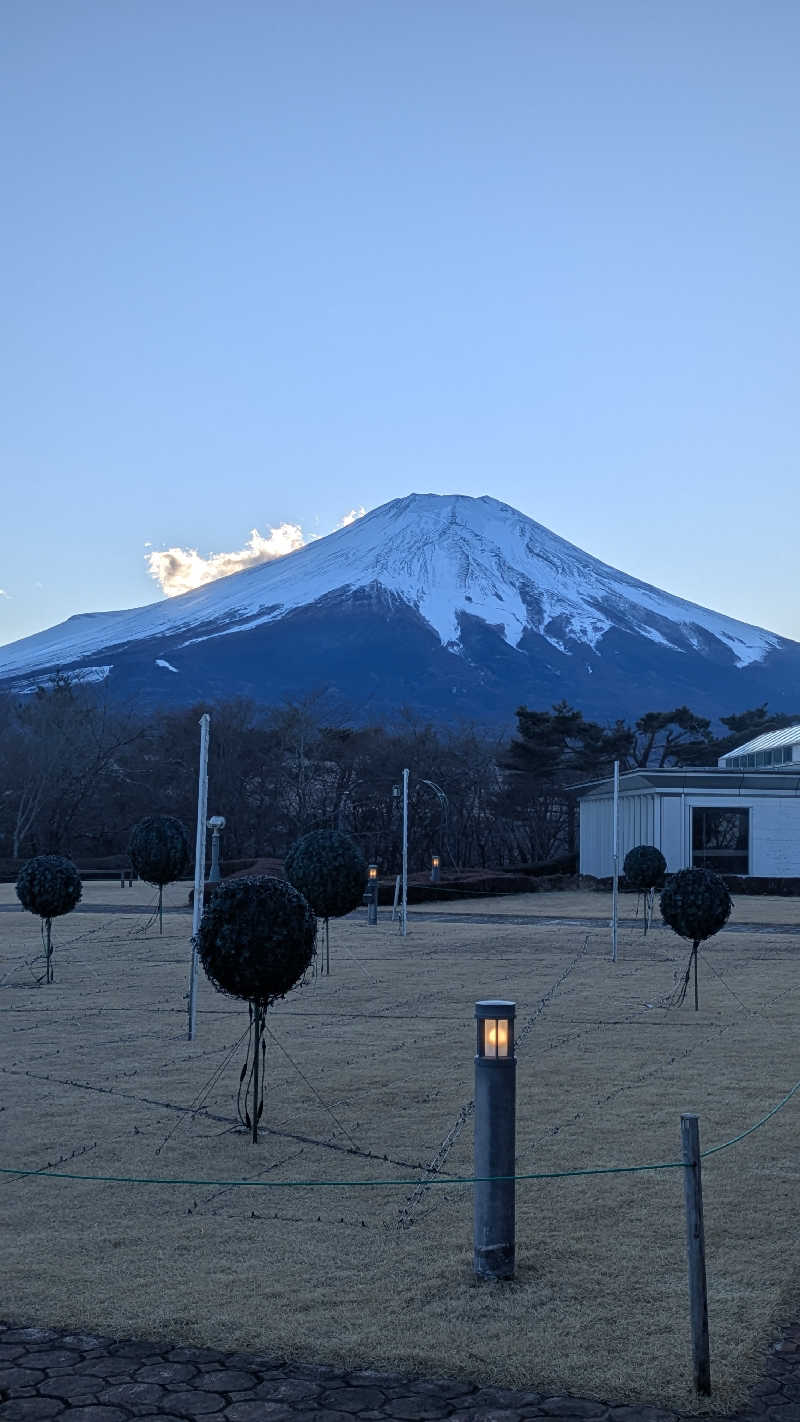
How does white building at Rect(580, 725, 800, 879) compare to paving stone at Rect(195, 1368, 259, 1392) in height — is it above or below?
above

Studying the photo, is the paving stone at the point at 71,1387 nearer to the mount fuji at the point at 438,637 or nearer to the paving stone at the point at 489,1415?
the paving stone at the point at 489,1415

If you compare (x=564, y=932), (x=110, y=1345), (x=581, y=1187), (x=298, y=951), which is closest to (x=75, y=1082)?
(x=298, y=951)

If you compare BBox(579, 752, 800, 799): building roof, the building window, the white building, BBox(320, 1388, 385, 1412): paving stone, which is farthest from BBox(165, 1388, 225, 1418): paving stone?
Result: the building window

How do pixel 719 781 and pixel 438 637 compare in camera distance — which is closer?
pixel 719 781

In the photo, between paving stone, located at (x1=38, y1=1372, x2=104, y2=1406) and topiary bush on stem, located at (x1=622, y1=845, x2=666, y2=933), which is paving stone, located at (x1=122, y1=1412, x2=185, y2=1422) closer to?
paving stone, located at (x1=38, y1=1372, x2=104, y2=1406)

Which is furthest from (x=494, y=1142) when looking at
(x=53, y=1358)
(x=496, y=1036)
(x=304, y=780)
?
(x=304, y=780)

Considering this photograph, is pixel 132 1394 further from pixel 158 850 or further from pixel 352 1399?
pixel 158 850

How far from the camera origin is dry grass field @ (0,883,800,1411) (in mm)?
5707

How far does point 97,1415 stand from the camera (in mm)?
4891

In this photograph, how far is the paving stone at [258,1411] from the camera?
191 inches

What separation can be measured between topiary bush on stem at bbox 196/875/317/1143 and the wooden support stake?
4.40m

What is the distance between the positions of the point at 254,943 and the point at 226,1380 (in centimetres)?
433

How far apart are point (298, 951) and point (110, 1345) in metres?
4.13

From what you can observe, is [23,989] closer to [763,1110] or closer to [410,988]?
[410,988]
